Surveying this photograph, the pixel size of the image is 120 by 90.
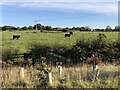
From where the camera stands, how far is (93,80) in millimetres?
10961

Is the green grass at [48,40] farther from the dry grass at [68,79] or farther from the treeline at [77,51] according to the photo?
the dry grass at [68,79]

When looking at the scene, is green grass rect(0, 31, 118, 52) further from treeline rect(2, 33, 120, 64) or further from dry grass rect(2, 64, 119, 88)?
Answer: dry grass rect(2, 64, 119, 88)

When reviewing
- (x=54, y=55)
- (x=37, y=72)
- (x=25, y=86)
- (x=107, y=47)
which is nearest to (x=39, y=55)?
(x=54, y=55)

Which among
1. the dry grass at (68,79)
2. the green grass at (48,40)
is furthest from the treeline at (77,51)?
the dry grass at (68,79)

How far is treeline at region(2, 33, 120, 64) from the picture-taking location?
2184 cm

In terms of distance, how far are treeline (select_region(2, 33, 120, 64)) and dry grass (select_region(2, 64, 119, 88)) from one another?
8885 millimetres

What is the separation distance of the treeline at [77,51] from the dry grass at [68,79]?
8885 mm

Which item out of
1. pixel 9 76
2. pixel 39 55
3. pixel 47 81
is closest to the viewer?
pixel 47 81

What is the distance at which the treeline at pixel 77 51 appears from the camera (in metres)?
21.8

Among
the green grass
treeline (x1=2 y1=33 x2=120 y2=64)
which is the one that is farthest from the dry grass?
the green grass

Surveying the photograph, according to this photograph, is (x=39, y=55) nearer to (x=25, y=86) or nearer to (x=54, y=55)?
(x=54, y=55)

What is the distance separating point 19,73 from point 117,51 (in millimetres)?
11713

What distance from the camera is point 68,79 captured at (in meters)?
11.2

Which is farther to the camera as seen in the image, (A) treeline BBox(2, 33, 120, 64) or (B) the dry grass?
(A) treeline BBox(2, 33, 120, 64)
